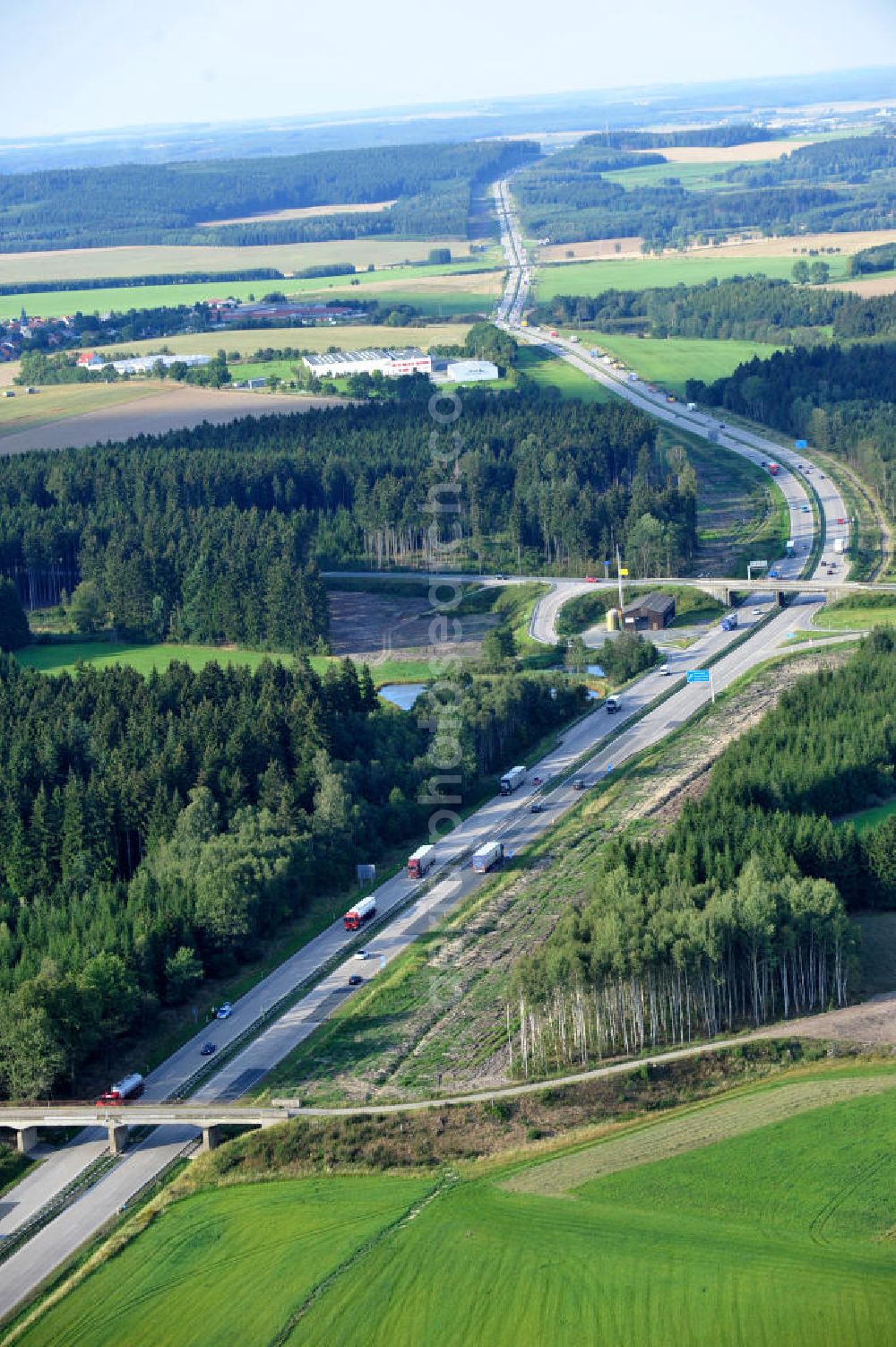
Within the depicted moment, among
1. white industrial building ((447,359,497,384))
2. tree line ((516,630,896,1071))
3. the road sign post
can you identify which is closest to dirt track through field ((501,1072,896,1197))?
→ tree line ((516,630,896,1071))

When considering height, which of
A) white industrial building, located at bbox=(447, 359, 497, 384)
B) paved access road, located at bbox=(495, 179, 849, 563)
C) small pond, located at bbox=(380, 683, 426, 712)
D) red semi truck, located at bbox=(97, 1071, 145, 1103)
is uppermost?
white industrial building, located at bbox=(447, 359, 497, 384)

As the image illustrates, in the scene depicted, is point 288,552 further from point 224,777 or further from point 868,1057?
point 868,1057

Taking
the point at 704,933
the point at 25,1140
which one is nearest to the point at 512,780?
the point at 704,933

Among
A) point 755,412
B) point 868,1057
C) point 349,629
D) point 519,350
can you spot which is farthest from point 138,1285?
point 519,350

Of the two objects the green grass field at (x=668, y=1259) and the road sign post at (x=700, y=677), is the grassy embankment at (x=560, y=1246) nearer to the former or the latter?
the green grass field at (x=668, y=1259)

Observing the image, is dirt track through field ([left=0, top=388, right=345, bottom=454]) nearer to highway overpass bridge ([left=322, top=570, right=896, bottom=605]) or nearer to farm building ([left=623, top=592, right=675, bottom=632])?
highway overpass bridge ([left=322, top=570, right=896, bottom=605])

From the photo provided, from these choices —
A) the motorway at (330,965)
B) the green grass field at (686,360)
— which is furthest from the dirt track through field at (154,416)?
the motorway at (330,965)

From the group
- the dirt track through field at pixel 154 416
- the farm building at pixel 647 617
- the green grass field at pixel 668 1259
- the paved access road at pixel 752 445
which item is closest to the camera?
the green grass field at pixel 668 1259

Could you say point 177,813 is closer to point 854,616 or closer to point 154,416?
point 854,616
